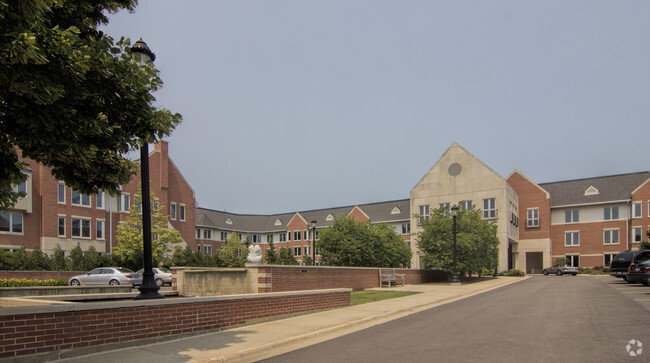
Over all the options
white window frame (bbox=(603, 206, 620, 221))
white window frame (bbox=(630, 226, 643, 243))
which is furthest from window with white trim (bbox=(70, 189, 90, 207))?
white window frame (bbox=(630, 226, 643, 243))

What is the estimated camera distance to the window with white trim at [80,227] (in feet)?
141

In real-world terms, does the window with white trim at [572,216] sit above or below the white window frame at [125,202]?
below

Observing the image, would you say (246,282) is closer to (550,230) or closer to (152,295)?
(152,295)

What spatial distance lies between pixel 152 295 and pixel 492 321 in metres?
8.45

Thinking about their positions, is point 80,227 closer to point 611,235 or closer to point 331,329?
point 331,329

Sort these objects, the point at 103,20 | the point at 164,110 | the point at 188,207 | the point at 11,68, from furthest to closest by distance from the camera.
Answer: the point at 188,207 < the point at 103,20 < the point at 164,110 < the point at 11,68

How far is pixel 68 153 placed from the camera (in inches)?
271

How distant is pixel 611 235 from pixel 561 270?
9.64 m

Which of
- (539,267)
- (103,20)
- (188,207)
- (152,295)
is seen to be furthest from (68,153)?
(539,267)

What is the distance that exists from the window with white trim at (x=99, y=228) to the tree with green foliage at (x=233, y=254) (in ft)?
37.1

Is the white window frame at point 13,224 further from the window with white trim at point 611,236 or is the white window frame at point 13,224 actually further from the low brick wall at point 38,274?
the window with white trim at point 611,236

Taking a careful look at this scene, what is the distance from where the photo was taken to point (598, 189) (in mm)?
62594

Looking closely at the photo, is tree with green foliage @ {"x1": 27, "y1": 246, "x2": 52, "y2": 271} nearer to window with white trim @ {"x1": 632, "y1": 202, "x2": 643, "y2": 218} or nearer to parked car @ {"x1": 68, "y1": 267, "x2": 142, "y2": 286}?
parked car @ {"x1": 68, "y1": 267, "x2": 142, "y2": 286}

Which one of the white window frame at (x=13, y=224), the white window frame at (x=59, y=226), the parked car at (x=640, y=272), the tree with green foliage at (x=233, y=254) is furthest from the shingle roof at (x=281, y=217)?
the parked car at (x=640, y=272)
